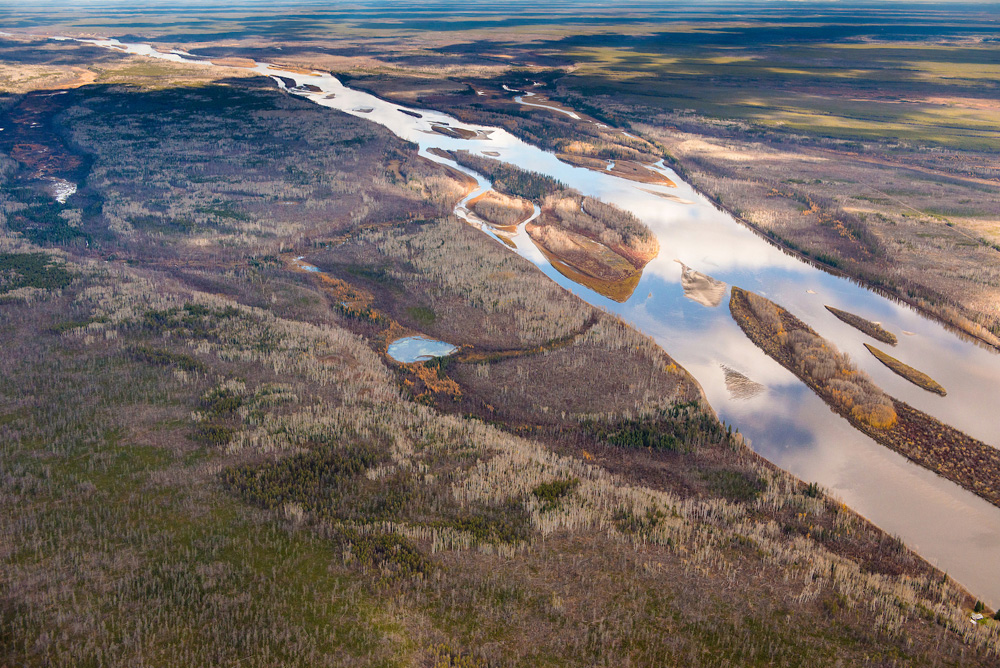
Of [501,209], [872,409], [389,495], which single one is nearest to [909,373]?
[872,409]

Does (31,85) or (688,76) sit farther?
(688,76)

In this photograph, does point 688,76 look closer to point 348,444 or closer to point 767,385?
point 767,385

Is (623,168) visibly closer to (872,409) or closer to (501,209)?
(501,209)

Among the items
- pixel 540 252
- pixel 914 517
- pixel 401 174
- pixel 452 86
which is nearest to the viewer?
pixel 914 517

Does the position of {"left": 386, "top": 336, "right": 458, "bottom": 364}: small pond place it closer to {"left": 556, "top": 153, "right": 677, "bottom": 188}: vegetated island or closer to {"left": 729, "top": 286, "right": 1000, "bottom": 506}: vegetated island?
{"left": 729, "top": 286, "right": 1000, "bottom": 506}: vegetated island

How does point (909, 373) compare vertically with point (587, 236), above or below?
above

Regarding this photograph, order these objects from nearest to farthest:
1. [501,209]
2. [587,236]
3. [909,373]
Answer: [909,373] < [587,236] < [501,209]

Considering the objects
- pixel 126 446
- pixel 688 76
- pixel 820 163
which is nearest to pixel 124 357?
pixel 126 446
